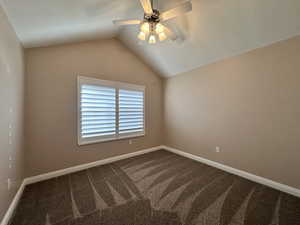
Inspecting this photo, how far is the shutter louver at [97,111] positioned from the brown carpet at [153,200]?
35.0 inches

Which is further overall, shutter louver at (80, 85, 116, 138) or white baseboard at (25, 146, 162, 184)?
shutter louver at (80, 85, 116, 138)

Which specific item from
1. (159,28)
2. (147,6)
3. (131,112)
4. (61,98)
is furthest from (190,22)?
(61,98)

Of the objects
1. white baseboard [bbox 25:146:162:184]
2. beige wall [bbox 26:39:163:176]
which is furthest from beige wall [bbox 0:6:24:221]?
white baseboard [bbox 25:146:162:184]

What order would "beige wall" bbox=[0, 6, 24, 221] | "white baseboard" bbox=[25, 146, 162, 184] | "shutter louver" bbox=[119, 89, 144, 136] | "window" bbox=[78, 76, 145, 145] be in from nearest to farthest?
1. "beige wall" bbox=[0, 6, 24, 221]
2. "white baseboard" bbox=[25, 146, 162, 184]
3. "window" bbox=[78, 76, 145, 145]
4. "shutter louver" bbox=[119, 89, 144, 136]

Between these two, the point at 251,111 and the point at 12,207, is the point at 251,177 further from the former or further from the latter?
the point at 12,207

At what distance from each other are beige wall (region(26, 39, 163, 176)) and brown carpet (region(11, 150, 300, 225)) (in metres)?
0.42

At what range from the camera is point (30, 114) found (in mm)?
2266

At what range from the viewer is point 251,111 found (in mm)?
2338

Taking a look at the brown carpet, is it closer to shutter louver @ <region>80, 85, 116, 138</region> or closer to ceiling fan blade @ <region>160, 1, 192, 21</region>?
shutter louver @ <region>80, 85, 116, 138</region>

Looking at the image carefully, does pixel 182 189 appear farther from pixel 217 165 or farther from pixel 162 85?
pixel 162 85

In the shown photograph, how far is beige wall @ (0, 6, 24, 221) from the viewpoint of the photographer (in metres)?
1.39

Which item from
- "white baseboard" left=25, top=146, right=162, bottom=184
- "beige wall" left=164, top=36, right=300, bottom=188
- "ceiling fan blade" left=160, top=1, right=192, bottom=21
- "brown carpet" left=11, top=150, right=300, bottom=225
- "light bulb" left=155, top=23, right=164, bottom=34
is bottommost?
A: "brown carpet" left=11, top=150, right=300, bottom=225

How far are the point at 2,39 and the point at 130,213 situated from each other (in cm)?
255

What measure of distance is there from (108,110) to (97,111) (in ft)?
0.87
